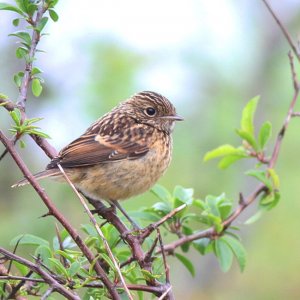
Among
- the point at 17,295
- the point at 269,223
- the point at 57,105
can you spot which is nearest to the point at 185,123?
the point at 269,223

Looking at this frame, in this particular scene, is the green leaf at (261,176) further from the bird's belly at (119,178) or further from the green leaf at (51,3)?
the green leaf at (51,3)

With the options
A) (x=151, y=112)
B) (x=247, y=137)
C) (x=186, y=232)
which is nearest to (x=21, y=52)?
(x=186, y=232)

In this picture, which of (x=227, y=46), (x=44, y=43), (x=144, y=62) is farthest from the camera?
(x=227, y=46)

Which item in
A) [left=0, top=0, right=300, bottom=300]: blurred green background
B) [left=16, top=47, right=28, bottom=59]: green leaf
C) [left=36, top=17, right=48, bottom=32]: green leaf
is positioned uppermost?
[left=36, top=17, right=48, bottom=32]: green leaf

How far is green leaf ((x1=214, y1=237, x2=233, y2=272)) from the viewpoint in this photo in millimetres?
3826

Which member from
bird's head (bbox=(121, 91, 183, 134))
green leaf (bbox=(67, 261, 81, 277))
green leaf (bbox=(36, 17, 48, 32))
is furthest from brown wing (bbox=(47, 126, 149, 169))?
green leaf (bbox=(67, 261, 81, 277))

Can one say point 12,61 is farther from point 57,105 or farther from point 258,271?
point 258,271

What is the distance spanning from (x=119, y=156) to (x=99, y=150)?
5.7 inches

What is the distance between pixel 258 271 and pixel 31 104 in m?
3.62

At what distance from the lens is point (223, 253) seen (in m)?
3.87

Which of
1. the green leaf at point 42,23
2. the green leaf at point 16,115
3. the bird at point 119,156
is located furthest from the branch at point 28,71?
the bird at point 119,156

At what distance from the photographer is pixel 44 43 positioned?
25.7ft

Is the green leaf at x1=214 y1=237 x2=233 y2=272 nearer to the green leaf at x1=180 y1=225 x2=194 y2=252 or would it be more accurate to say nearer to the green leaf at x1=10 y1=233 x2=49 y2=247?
the green leaf at x1=180 y1=225 x2=194 y2=252

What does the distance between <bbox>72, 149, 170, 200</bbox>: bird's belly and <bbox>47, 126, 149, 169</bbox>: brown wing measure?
52 millimetres
